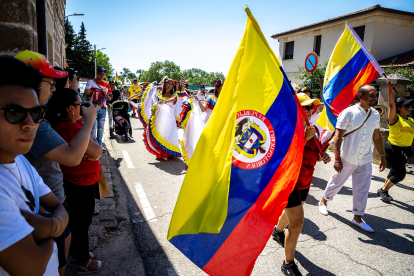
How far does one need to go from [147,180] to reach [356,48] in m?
4.58

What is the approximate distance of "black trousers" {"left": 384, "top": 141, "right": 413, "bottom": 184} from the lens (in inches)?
197

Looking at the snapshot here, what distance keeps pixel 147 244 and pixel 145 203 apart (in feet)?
4.10

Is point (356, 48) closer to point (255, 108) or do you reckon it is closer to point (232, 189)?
→ point (255, 108)

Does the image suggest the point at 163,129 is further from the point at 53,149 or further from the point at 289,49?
the point at 289,49

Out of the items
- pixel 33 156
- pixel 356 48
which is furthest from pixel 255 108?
pixel 356 48

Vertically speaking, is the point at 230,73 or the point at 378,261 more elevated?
the point at 230,73

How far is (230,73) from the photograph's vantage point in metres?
2.33

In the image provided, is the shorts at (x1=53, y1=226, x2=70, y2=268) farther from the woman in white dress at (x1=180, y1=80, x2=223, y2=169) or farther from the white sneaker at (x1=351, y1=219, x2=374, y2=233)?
the woman in white dress at (x1=180, y1=80, x2=223, y2=169)

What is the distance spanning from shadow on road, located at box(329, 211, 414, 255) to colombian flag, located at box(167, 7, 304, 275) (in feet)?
7.68

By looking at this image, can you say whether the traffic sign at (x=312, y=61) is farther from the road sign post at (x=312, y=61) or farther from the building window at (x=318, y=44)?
the building window at (x=318, y=44)

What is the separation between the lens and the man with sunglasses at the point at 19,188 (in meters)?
1.07

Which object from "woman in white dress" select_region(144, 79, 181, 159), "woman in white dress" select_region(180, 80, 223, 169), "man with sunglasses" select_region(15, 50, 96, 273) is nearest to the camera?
"man with sunglasses" select_region(15, 50, 96, 273)

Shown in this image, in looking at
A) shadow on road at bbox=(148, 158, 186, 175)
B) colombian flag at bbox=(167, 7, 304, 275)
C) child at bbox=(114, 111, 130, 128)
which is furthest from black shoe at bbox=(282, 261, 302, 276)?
child at bbox=(114, 111, 130, 128)

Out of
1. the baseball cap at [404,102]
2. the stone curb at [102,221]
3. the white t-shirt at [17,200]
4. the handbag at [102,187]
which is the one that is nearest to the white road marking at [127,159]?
the stone curb at [102,221]
